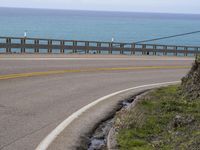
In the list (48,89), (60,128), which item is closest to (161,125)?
(60,128)

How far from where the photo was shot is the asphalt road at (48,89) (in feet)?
32.6

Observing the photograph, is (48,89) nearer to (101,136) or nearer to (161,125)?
(101,136)

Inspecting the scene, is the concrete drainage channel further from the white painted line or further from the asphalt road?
the asphalt road

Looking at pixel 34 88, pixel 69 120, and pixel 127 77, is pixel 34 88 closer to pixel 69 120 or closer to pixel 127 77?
pixel 69 120

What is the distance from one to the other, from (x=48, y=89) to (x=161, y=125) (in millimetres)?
6382

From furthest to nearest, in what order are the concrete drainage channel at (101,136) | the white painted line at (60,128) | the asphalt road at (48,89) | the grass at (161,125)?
the asphalt road at (48,89), the concrete drainage channel at (101,136), the white painted line at (60,128), the grass at (161,125)

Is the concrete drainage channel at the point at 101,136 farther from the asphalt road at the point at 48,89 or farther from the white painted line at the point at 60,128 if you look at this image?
the asphalt road at the point at 48,89

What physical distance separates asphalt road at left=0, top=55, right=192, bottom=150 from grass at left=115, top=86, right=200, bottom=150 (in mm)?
1548

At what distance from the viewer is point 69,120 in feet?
36.5

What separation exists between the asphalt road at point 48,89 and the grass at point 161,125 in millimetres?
1548

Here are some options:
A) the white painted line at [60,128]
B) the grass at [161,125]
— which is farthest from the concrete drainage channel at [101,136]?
the white painted line at [60,128]

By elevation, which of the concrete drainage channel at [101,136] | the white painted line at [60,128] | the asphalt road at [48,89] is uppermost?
the asphalt road at [48,89]

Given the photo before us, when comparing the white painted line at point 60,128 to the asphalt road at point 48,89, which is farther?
the asphalt road at point 48,89

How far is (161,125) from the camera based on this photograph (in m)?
10.2
